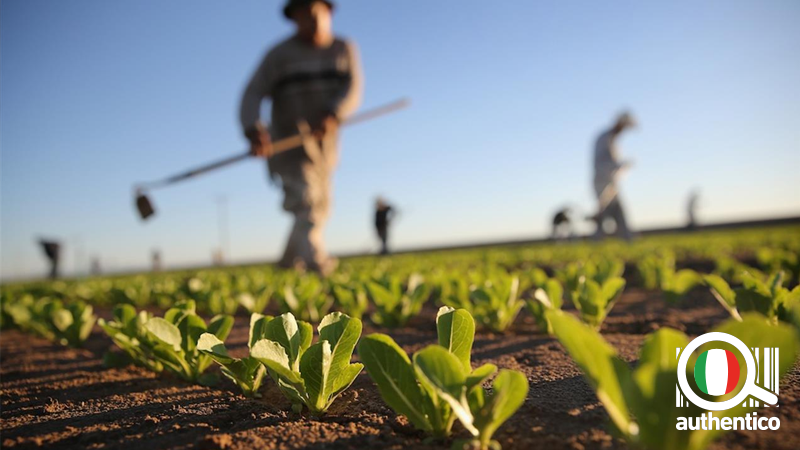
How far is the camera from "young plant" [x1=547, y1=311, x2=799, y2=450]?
2.11 feet

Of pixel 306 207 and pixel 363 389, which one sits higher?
pixel 306 207

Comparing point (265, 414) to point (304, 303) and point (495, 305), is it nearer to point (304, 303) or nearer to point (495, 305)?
point (495, 305)

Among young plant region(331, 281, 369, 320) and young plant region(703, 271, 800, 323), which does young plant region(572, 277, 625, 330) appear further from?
young plant region(331, 281, 369, 320)

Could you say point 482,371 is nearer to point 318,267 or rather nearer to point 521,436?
point 521,436

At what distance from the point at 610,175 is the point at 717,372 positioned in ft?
38.7

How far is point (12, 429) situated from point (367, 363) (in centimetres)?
99

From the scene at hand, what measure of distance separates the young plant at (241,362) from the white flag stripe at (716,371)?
3.23ft

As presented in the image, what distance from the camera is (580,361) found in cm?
69

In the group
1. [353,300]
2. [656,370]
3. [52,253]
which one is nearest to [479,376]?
[656,370]

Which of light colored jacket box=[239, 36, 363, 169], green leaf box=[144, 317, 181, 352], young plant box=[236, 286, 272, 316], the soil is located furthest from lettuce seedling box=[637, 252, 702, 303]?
light colored jacket box=[239, 36, 363, 169]

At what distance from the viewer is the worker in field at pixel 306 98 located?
624 cm

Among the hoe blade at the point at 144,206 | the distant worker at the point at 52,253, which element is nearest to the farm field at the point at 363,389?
the hoe blade at the point at 144,206

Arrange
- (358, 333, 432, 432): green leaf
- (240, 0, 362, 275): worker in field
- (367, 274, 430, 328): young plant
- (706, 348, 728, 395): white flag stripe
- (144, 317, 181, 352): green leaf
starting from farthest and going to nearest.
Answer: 1. (240, 0, 362, 275): worker in field
2. (367, 274, 430, 328): young plant
3. (144, 317, 181, 352): green leaf
4. (358, 333, 432, 432): green leaf
5. (706, 348, 728, 395): white flag stripe

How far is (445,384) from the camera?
0.87 m
